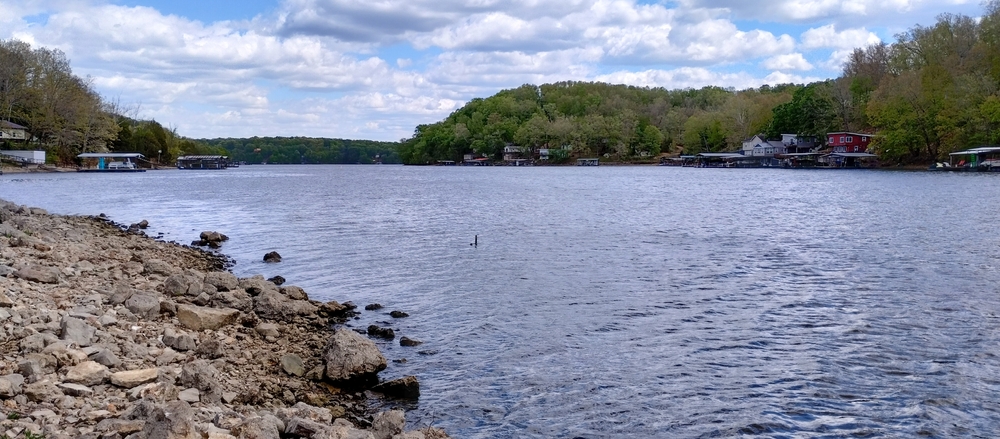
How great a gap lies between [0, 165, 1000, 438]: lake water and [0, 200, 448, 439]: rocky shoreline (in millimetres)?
1374

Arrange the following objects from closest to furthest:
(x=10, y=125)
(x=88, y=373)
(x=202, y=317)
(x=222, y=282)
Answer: (x=88, y=373) < (x=202, y=317) < (x=222, y=282) < (x=10, y=125)

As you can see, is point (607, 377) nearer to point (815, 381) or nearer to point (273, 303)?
point (815, 381)

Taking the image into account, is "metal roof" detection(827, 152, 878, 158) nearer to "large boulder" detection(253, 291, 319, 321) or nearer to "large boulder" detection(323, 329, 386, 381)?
"large boulder" detection(253, 291, 319, 321)

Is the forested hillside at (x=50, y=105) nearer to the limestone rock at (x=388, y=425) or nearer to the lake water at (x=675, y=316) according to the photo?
the lake water at (x=675, y=316)

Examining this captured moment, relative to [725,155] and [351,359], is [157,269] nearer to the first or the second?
[351,359]

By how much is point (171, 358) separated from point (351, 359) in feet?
9.42

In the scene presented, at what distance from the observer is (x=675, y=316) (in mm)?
19031

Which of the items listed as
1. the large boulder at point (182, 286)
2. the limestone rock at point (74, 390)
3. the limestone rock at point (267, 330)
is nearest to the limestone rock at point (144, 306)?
the limestone rock at point (267, 330)

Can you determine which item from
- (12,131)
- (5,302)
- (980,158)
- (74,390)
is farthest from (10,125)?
(980,158)

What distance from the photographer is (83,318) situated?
42.5 feet

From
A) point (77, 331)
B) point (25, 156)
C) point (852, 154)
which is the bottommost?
point (77, 331)

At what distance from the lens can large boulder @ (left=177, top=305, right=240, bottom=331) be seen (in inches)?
589

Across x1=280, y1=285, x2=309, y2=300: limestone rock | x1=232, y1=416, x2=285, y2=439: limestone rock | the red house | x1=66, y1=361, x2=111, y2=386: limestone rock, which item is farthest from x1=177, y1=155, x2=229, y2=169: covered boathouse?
x1=232, y1=416, x2=285, y2=439: limestone rock

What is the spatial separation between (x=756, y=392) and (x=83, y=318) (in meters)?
11.4
